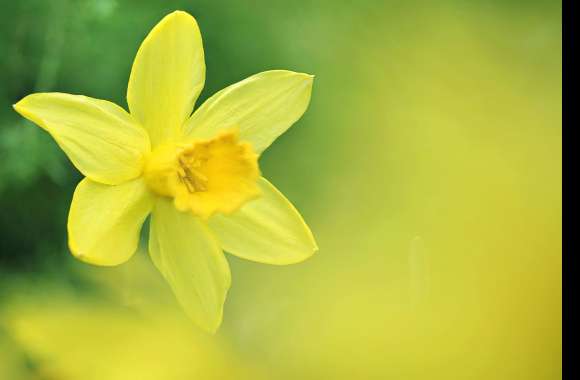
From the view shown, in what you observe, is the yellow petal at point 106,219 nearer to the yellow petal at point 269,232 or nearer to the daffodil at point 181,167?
the daffodil at point 181,167

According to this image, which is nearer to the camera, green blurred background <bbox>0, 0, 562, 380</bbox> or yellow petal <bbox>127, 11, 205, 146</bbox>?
yellow petal <bbox>127, 11, 205, 146</bbox>

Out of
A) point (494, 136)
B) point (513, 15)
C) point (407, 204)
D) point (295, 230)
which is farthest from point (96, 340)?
point (513, 15)

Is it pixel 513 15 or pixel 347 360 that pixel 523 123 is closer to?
pixel 513 15

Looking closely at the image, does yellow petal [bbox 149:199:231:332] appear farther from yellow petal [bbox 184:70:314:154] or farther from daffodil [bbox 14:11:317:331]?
yellow petal [bbox 184:70:314:154]

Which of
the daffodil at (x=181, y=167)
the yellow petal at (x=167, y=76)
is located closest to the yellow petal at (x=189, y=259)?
the daffodil at (x=181, y=167)

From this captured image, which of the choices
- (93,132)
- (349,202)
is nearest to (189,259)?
(93,132)

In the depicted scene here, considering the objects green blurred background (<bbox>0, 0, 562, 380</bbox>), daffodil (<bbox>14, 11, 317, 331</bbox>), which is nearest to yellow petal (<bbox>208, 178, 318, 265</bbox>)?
daffodil (<bbox>14, 11, 317, 331</bbox>)

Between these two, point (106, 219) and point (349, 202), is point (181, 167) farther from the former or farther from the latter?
point (349, 202)
